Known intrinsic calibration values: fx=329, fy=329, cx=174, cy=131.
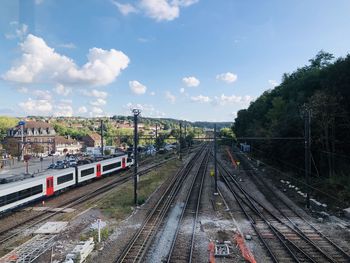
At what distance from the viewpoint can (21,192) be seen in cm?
2369

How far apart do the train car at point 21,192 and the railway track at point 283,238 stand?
16.0 meters

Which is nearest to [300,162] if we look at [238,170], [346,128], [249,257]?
[346,128]

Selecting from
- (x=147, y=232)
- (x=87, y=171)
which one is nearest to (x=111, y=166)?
(x=87, y=171)

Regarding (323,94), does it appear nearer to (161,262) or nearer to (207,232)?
(207,232)

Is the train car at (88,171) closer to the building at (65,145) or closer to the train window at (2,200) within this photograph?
the train window at (2,200)

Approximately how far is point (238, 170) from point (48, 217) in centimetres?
3177

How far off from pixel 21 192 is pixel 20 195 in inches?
9.0

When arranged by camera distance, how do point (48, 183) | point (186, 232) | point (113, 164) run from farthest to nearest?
point (113, 164) < point (48, 183) < point (186, 232)

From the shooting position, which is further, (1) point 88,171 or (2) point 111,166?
(2) point 111,166

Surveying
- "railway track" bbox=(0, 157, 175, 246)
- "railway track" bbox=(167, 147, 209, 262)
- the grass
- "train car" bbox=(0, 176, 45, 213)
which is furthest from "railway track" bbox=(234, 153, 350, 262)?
"train car" bbox=(0, 176, 45, 213)

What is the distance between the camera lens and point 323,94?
30766 millimetres

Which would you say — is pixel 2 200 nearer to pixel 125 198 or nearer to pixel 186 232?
pixel 125 198

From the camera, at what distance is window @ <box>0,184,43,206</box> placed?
21688 mm

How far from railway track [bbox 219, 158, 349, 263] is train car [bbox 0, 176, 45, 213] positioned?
16.0 metres
